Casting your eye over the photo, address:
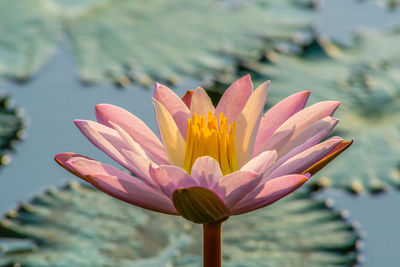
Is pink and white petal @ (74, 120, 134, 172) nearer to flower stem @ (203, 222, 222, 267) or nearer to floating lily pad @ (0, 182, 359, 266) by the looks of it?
flower stem @ (203, 222, 222, 267)

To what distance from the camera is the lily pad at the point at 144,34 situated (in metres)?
1.94

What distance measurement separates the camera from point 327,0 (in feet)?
7.73

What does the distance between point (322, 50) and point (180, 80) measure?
48 cm

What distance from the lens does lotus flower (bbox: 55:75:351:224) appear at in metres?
0.69

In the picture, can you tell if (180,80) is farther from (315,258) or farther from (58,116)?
(315,258)

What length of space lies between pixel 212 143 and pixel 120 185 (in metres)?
0.14

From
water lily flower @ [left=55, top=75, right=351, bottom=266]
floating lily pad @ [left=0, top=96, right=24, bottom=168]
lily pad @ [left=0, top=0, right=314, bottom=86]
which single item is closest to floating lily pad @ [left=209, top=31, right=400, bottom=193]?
lily pad @ [left=0, top=0, right=314, bottom=86]

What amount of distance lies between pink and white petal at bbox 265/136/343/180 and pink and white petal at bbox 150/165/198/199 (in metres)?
0.11

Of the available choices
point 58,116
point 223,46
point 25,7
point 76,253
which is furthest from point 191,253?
point 25,7

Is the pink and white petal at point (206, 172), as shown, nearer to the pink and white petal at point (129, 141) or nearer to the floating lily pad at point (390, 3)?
the pink and white petal at point (129, 141)

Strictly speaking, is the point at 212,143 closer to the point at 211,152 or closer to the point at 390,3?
the point at 211,152

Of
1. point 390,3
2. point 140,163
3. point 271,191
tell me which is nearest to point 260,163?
point 271,191

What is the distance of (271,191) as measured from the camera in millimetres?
700

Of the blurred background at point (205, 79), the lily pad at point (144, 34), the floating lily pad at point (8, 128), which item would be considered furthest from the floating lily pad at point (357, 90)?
the floating lily pad at point (8, 128)
